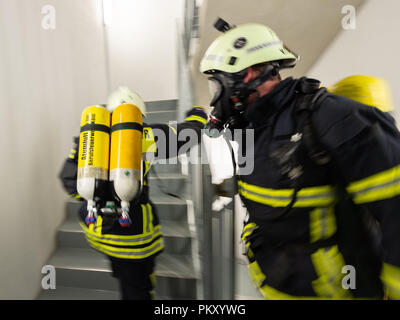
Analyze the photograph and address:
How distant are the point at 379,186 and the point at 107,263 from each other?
2.03 meters

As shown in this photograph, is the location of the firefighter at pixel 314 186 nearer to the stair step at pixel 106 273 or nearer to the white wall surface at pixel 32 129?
the stair step at pixel 106 273

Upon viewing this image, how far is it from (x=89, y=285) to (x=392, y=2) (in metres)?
2.95

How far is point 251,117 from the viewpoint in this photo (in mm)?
768

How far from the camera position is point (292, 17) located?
1465 millimetres

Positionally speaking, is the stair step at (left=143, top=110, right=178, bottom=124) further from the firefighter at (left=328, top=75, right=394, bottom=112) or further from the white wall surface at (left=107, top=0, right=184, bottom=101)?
the firefighter at (left=328, top=75, right=394, bottom=112)

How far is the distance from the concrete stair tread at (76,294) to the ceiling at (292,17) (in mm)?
2403

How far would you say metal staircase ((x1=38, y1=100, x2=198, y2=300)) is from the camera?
5.32 ft

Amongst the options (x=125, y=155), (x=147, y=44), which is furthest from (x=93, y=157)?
(x=147, y=44)

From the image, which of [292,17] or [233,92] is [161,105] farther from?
[233,92]

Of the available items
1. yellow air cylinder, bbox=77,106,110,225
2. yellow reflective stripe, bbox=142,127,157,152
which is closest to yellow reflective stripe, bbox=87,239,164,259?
yellow air cylinder, bbox=77,106,110,225

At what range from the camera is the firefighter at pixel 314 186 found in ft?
1.75

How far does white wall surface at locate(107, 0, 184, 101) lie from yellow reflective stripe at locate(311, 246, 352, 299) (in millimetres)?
4377

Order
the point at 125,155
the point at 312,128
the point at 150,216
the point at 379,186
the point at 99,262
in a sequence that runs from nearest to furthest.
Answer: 1. the point at 379,186
2. the point at 312,128
3. the point at 125,155
4. the point at 150,216
5. the point at 99,262
